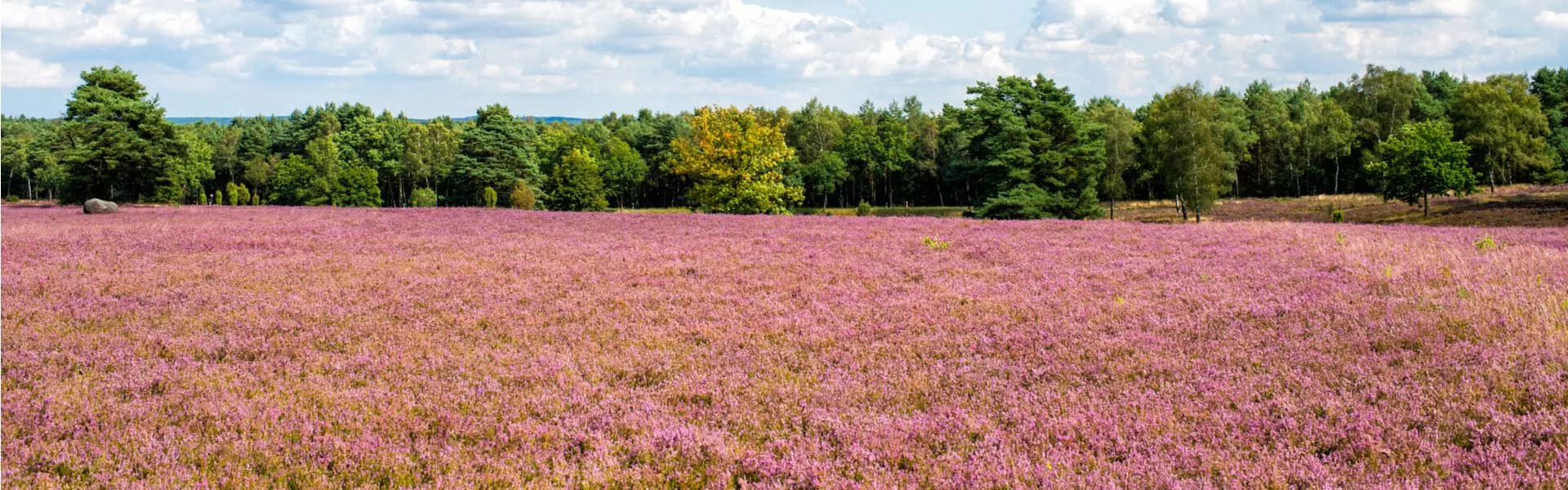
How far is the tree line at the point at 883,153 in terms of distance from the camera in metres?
56.2

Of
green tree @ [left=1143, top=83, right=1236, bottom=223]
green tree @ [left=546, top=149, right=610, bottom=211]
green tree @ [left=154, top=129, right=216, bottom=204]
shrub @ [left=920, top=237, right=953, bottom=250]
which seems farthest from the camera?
green tree @ [left=546, top=149, right=610, bottom=211]

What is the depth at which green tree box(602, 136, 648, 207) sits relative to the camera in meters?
123

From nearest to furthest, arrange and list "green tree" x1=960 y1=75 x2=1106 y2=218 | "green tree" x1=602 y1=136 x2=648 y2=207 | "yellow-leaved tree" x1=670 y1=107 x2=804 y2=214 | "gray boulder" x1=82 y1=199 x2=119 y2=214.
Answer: "gray boulder" x1=82 y1=199 x2=119 y2=214, "yellow-leaved tree" x1=670 y1=107 x2=804 y2=214, "green tree" x1=960 y1=75 x2=1106 y2=218, "green tree" x1=602 y1=136 x2=648 y2=207

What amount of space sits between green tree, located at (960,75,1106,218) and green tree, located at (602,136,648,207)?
218 ft

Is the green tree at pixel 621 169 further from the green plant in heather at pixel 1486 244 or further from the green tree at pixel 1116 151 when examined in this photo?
the green plant in heather at pixel 1486 244

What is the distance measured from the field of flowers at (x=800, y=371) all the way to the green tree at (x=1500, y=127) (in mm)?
88573

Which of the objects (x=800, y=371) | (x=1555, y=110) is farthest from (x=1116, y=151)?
(x=800, y=371)

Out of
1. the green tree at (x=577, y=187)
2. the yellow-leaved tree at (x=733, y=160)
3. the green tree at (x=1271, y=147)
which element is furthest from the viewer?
the green tree at (x=1271, y=147)

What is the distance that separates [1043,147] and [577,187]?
1916 inches

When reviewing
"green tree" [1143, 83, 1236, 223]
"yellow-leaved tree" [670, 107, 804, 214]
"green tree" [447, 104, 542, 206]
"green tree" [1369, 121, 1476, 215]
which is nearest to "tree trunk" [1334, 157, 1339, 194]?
"green tree" [1369, 121, 1476, 215]

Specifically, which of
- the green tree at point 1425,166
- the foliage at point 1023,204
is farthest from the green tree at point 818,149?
the green tree at point 1425,166

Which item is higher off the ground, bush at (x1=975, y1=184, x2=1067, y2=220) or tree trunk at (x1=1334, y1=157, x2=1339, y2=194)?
tree trunk at (x1=1334, y1=157, x2=1339, y2=194)

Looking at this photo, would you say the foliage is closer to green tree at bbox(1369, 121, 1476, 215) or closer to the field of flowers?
green tree at bbox(1369, 121, 1476, 215)

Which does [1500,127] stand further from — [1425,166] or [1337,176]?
[1425,166]
